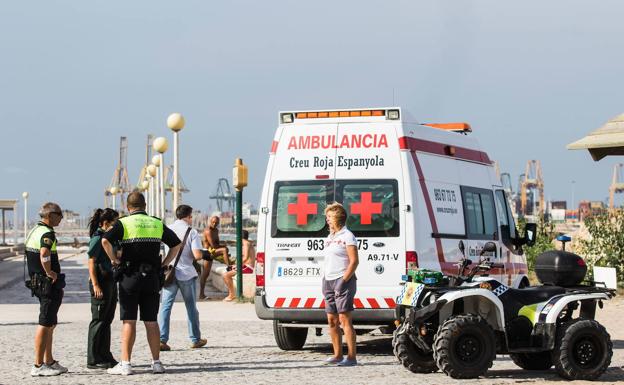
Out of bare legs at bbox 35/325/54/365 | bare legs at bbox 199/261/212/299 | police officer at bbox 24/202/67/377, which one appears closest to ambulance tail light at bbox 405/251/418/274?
police officer at bbox 24/202/67/377

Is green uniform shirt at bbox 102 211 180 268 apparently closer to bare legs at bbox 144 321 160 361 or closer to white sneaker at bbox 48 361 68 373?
bare legs at bbox 144 321 160 361

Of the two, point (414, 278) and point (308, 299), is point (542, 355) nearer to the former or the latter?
point (414, 278)

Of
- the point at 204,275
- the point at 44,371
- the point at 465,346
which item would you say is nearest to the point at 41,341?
the point at 44,371

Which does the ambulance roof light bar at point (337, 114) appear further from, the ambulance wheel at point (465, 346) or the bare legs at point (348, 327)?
the ambulance wheel at point (465, 346)

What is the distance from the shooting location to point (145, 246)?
424 inches

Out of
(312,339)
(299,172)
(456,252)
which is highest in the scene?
(299,172)

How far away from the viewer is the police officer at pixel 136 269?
35.2 feet

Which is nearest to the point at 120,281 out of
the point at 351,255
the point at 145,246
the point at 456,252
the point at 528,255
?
the point at 145,246

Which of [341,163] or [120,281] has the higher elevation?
[341,163]

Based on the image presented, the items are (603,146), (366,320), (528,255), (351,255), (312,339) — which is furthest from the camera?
(528,255)

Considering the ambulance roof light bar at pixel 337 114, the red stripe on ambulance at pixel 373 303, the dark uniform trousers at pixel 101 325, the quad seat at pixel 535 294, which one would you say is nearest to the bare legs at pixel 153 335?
the dark uniform trousers at pixel 101 325

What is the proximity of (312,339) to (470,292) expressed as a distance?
454 centimetres

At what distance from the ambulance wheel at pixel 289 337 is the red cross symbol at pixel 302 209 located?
3.90ft

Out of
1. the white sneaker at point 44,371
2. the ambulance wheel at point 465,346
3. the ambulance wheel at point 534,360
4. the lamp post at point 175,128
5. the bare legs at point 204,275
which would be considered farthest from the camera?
the lamp post at point 175,128
